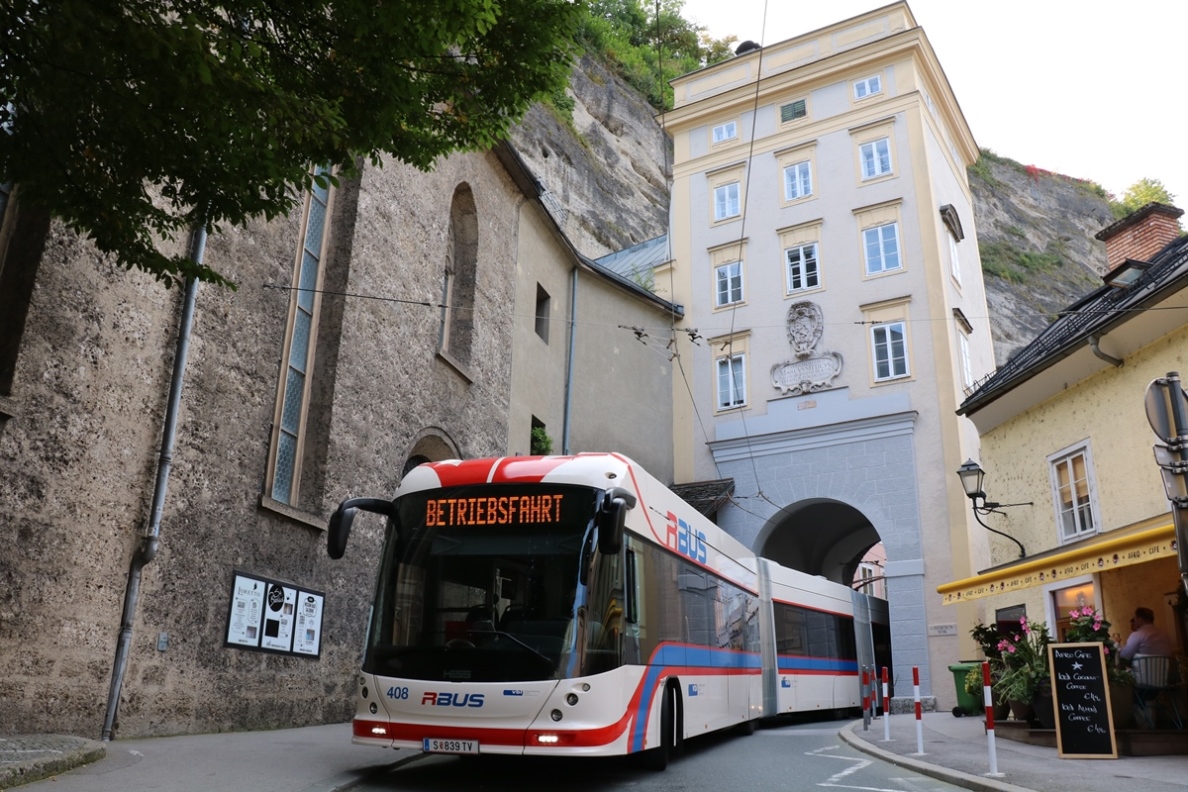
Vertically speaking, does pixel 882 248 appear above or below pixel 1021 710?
above

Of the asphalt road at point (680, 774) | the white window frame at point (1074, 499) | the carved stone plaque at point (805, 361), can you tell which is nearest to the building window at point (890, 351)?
the carved stone plaque at point (805, 361)

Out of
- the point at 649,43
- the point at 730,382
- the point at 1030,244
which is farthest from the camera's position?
the point at 649,43

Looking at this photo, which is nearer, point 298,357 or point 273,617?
point 273,617

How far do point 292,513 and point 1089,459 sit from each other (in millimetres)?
11393

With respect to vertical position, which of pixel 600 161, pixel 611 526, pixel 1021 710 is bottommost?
pixel 1021 710

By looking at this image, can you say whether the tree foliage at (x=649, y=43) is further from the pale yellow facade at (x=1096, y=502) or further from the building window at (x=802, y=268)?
the pale yellow facade at (x=1096, y=502)

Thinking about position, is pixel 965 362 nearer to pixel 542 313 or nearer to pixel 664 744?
pixel 542 313

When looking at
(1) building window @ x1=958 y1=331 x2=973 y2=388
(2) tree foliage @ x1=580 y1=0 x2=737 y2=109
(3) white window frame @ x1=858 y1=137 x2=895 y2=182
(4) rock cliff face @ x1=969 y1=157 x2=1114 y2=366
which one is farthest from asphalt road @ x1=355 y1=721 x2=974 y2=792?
(2) tree foliage @ x1=580 y1=0 x2=737 y2=109

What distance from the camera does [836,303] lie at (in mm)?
27281

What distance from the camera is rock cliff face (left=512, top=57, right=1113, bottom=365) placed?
3609 cm

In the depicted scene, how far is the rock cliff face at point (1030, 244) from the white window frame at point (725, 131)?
17.1 metres

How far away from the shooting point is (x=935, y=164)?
28188 mm

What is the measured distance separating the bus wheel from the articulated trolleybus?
0.06 ft

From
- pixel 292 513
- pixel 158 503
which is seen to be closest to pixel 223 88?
pixel 158 503
